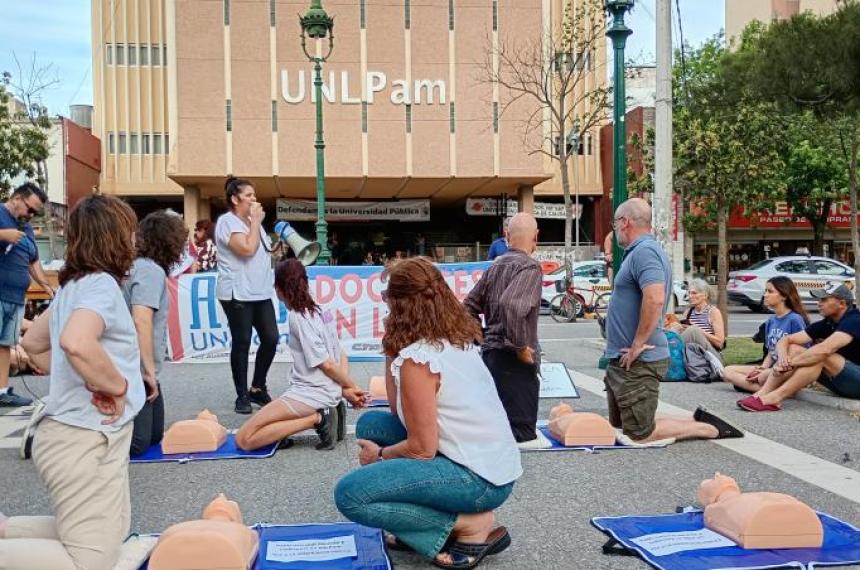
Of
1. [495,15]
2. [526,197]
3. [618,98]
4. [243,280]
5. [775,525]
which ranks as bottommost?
[775,525]

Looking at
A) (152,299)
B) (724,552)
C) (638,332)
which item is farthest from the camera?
(638,332)

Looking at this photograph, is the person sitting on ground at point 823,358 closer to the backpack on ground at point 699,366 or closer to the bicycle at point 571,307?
the backpack on ground at point 699,366

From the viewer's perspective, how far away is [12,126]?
2833cm

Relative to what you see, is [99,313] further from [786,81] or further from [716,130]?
[716,130]

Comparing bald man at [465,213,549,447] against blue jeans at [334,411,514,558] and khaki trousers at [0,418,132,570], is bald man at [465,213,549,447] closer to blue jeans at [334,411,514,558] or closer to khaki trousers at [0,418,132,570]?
blue jeans at [334,411,514,558]

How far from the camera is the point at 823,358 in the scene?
763 centimetres

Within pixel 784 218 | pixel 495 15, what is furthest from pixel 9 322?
pixel 784 218

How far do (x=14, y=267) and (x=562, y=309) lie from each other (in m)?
13.9

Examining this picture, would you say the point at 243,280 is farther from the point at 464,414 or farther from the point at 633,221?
the point at 464,414

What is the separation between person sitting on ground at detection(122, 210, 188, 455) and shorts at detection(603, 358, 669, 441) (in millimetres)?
3252

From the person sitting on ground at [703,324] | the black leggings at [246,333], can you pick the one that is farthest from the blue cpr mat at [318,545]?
the person sitting on ground at [703,324]

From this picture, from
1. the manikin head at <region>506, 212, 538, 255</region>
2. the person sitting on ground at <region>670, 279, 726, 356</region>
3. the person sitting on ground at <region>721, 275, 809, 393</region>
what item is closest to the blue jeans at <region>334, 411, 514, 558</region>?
the manikin head at <region>506, 212, 538, 255</region>

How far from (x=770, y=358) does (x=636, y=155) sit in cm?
2577

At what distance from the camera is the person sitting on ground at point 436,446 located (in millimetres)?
3672
